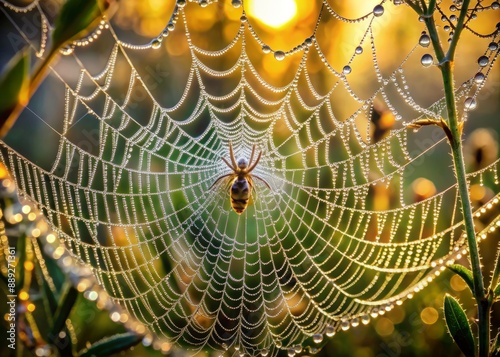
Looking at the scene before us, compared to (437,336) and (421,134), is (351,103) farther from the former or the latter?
(437,336)

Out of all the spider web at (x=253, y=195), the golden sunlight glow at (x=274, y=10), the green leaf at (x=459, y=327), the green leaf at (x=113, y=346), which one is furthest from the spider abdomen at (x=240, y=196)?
the green leaf at (x=113, y=346)

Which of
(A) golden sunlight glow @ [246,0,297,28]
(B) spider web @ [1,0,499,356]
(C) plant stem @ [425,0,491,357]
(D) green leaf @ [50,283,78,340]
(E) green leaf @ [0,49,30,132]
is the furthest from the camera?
(A) golden sunlight glow @ [246,0,297,28]

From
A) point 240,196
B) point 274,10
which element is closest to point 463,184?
point 240,196

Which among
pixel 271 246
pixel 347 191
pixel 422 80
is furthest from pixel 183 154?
pixel 422 80

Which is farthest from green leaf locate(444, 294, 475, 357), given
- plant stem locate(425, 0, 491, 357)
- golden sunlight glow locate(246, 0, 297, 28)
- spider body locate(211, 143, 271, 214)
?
golden sunlight glow locate(246, 0, 297, 28)

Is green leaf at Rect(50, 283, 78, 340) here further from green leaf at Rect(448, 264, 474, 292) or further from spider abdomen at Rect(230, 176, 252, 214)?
spider abdomen at Rect(230, 176, 252, 214)

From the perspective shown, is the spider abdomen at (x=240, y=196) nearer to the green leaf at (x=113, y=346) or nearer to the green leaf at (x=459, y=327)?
the green leaf at (x=459, y=327)
